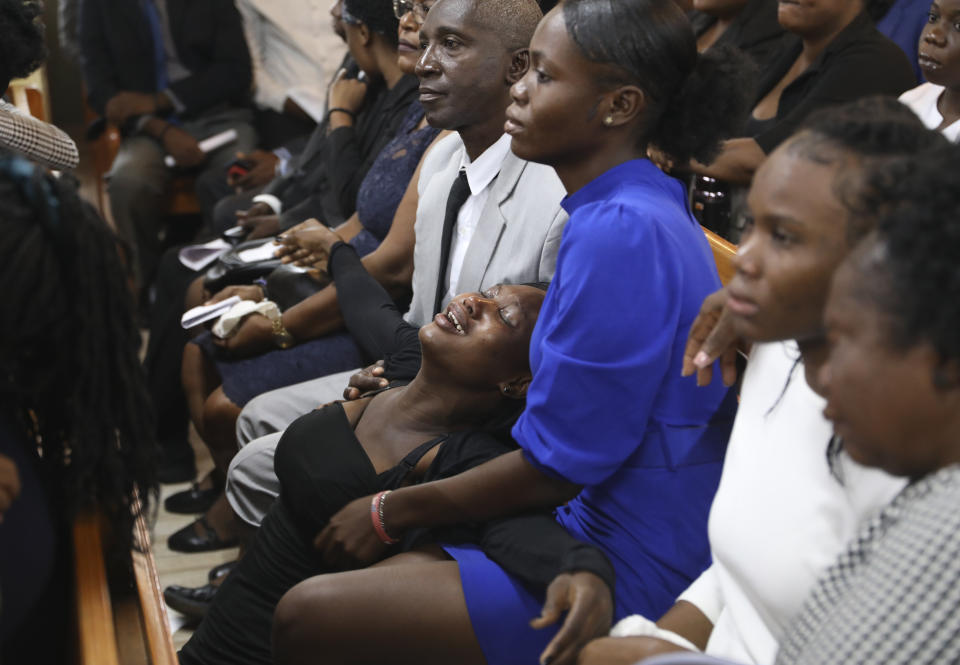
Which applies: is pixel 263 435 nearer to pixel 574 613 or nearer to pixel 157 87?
pixel 574 613

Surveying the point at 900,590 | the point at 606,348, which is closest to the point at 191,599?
the point at 606,348

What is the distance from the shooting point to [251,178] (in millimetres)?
4273

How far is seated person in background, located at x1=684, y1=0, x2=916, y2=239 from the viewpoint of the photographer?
268 centimetres

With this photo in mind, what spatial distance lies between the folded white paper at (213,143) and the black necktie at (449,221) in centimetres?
254

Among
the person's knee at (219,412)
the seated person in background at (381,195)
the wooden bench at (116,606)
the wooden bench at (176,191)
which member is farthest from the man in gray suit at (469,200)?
the wooden bench at (176,191)

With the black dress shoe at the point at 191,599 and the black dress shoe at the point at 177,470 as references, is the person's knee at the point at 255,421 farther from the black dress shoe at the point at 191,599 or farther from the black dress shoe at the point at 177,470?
the black dress shoe at the point at 177,470

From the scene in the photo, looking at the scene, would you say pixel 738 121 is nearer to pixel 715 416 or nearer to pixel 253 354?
pixel 715 416

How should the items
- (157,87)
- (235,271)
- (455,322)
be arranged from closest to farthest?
(455,322) → (235,271) → (157,87)

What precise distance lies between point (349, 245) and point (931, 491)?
2.07 meters

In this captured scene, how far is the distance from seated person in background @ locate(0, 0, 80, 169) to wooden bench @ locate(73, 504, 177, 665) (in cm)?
133

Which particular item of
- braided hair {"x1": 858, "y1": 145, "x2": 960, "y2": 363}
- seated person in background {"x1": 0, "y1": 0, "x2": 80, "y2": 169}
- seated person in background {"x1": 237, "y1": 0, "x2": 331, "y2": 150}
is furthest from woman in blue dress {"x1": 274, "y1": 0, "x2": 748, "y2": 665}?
seated person in background {"x1": 237, "y1": 0, "x2": 331, "y2": 150}

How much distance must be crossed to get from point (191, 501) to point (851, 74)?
2225 mm

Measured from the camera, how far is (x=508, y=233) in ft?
7.09

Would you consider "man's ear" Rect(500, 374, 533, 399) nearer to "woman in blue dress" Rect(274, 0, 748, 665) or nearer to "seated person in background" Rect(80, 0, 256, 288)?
"woman in blue dress" Rect(274, 0, 748, 665)
